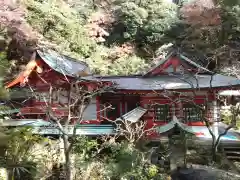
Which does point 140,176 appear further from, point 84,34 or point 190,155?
point 84,34

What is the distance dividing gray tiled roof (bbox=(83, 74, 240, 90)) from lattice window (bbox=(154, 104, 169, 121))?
92 cm

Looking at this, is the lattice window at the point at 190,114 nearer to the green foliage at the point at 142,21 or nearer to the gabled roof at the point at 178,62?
the gabled roof at the point at 178,62

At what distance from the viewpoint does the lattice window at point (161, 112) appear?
11.4 m

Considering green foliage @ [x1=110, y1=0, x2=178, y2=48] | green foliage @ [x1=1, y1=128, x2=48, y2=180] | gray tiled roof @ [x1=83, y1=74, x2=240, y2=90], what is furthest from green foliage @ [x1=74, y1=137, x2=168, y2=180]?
green foliage @ [x1=110, y1=0, x2=178, y2=48]

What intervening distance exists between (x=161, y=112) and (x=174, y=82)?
130cm

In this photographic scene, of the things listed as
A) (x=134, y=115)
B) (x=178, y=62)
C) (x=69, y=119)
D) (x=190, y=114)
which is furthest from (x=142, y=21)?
(x=69, y=119)

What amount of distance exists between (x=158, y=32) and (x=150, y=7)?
2.45m

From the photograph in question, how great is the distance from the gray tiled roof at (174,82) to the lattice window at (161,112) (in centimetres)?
92

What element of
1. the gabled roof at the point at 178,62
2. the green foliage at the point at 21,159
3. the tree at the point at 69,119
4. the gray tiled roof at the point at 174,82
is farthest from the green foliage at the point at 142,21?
the green foliage at the point at 21,159

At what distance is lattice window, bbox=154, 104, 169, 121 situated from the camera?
11.4 metres

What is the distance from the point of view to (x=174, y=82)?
11406 mm

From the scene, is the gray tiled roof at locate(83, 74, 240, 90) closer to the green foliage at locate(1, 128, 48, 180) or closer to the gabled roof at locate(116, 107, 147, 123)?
the gabled roof at locate(116, 107, 147, 123)

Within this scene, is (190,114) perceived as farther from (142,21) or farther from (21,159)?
(142,21)

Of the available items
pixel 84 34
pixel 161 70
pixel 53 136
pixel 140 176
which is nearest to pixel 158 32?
pixel 84 34
